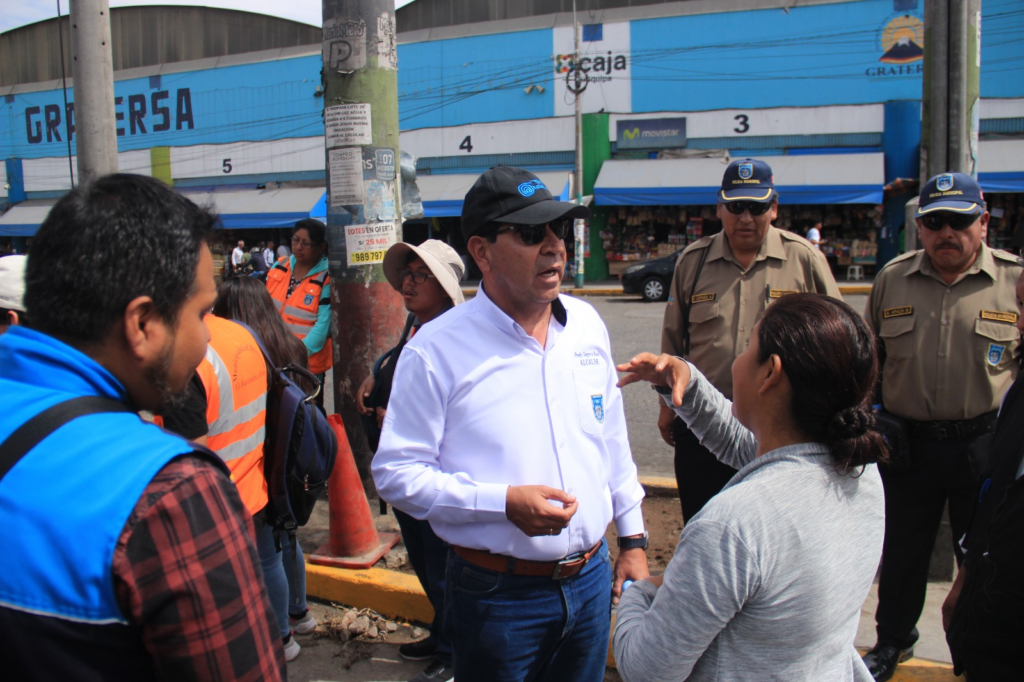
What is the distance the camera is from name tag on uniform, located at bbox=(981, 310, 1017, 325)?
132 inches

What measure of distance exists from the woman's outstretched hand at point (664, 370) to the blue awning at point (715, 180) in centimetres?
2107

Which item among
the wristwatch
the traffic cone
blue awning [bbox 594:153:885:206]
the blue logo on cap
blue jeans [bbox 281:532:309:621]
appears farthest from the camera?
blue awning [bbox 594:153:885:206]

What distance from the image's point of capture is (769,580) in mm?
1485

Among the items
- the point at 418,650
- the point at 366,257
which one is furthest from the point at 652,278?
the point at 418,650

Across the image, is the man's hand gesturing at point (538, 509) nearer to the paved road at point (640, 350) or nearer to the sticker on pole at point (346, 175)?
the sticker on pole at point (346, 175)

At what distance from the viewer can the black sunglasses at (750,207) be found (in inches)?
145

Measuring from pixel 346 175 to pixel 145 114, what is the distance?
31.3 meters

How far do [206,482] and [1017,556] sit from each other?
186cm

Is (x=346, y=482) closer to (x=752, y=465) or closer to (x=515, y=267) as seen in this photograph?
(x=515, y=267)

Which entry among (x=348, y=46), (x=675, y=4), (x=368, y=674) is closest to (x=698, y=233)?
(x=675, y=4)

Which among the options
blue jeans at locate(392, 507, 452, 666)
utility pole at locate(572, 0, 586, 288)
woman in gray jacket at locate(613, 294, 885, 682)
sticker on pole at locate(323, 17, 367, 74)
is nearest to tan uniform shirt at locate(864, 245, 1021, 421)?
woman in gray jacket at locate(613, 294, 885, 682)

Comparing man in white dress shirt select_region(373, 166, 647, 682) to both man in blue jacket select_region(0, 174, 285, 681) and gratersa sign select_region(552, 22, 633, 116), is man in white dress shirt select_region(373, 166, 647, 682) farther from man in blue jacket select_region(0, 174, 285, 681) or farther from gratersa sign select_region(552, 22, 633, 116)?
gratersa sign select_region(552, 22, 633, 116)

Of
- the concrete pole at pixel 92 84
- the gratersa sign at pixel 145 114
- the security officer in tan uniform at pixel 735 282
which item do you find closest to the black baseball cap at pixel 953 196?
Answer: the security officer in tan uniform at pixel 735 282

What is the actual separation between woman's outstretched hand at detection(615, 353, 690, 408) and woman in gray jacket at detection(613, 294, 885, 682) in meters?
0.51
